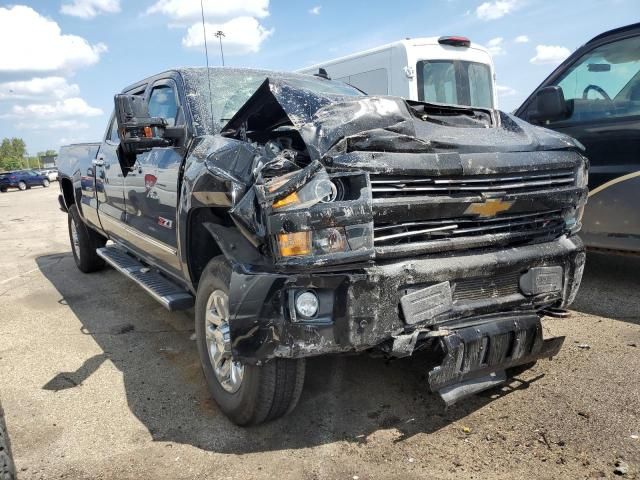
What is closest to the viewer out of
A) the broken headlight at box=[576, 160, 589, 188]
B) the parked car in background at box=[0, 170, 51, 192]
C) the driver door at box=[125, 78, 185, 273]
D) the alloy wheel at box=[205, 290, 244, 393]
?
the alloy wheel at box=[205, 290, 244, 393]

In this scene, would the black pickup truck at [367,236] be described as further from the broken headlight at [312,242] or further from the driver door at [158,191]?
the driver door at [158,191]

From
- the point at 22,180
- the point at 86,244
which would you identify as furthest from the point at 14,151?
the point at 86,244

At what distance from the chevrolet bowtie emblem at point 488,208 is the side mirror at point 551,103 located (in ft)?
6.84

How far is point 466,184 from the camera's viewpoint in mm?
2557

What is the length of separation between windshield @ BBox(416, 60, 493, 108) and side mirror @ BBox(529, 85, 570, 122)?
409 centimetres

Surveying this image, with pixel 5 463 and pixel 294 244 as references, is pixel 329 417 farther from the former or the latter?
pixel 5 463

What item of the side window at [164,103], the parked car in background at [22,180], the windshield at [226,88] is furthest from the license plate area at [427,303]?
the parked car in background at [22,180]

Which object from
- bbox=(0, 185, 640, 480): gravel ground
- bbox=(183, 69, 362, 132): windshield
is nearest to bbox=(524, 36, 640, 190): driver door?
bbox=(0, 185, 640, 480): gravel ground

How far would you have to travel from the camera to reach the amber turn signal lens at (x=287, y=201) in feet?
7.31

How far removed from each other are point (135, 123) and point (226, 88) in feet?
2.60

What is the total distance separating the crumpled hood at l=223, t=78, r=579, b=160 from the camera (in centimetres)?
249

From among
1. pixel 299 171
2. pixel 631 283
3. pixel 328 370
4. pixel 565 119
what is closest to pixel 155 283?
pixel 328 370

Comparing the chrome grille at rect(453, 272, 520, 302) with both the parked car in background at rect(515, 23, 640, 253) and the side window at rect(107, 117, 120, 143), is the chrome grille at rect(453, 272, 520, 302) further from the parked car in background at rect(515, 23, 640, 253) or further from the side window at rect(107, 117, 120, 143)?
the side window at rect(107, 117, 120, 143)

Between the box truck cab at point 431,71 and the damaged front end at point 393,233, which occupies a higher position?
the box truck cab at point 431,71
